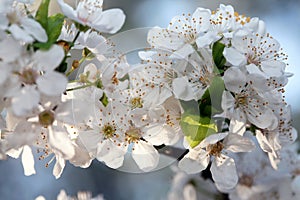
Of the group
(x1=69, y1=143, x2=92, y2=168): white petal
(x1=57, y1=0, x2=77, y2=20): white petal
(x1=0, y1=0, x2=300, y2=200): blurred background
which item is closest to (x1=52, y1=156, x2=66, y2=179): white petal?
(x1=69, y1=143, x2=92, y2=168): white petal

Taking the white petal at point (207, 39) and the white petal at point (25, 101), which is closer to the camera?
the white petal at point (25, 101)

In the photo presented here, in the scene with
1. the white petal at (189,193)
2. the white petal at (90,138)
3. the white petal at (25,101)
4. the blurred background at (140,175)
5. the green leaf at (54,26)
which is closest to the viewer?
the white petal at (25,101)

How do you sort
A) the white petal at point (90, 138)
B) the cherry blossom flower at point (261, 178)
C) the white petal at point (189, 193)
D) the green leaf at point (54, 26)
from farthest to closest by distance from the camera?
1. the white petal at point (189, 193)
2. the cherry blossom flower at point (261, 178)
3. the white petal at point (90, 138)
4. the green leaf at point (54, 26)

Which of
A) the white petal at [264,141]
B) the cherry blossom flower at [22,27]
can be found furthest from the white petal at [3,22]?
the white petal at [264,141]

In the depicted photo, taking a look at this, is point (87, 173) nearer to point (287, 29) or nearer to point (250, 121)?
point (287, 29)

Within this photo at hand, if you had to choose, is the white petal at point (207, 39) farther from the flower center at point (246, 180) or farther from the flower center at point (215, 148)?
the flower center at point (246, 180)

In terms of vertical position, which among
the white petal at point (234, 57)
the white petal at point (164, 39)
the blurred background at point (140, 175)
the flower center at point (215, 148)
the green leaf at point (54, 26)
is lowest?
the blurred background at point (140, 175)

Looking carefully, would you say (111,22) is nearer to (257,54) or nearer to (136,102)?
(136,102)

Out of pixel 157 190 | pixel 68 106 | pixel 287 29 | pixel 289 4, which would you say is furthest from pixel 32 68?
pixel 289 4
